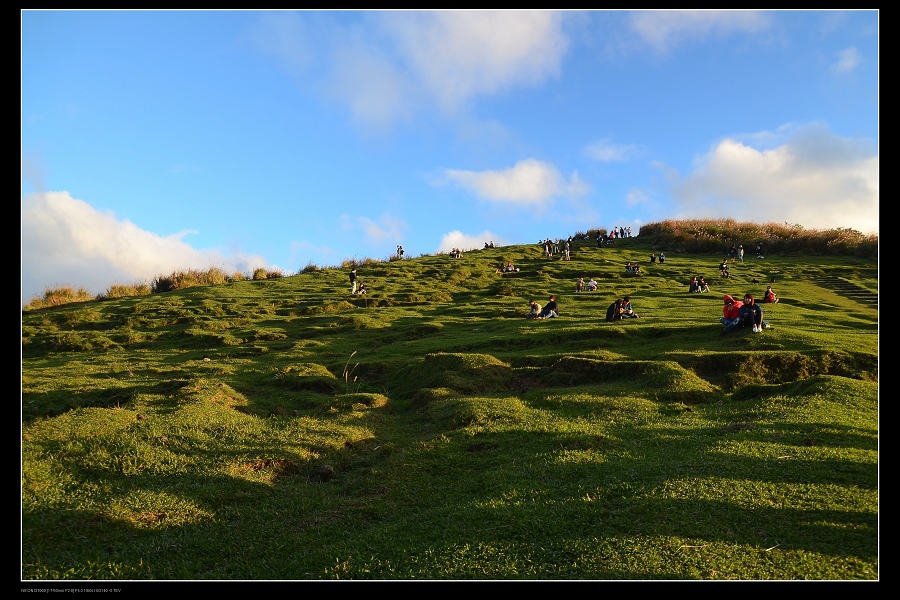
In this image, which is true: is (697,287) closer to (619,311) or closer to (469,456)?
(619,311)

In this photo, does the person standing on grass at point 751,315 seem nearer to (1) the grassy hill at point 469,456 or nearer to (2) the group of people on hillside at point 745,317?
(2) the group of people on hillside at point 745,317

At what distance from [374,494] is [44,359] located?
81.7 ft

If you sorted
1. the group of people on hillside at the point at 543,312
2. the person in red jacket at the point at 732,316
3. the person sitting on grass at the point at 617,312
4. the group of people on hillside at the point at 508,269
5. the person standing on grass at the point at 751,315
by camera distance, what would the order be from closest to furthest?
the person standing on grass at the point at 751,315, the person in red jacket at the point at 732,316, the person sitting on grass at the point at 617,312, the group of people on hillside at the point at 543,312, the group of people on hillside at the point at 508,269

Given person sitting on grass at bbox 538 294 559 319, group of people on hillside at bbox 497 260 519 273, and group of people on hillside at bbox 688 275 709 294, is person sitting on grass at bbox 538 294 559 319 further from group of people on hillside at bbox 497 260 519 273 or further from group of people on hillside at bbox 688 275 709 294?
group of people on hillside at bbox 497 260 519 273

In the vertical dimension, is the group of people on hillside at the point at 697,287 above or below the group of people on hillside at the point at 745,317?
above

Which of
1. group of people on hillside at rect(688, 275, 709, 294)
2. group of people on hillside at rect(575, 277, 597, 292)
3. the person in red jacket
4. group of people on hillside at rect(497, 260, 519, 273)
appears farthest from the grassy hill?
group of people on hillside at rect(497, 260, 519, 273)

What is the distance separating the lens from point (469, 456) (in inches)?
494

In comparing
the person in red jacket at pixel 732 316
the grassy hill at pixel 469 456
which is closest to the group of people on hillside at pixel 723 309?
the person in red jacket at pixel 732 316

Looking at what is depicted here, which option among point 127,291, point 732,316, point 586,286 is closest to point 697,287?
point 586,286

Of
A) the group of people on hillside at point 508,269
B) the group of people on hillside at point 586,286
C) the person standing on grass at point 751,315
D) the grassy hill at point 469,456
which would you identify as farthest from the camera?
the group of people on hillside at point 508,269

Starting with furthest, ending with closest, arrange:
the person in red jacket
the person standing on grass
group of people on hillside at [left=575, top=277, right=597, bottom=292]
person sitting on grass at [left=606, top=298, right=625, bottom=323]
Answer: group of people on hillside at [left=575, top=277, right=597, bottom=292] < person sitting on grass at [left=606, top=298, right=625, bottom=323] < the person in red jacket < the person standing on grass

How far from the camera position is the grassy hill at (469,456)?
7801 mm

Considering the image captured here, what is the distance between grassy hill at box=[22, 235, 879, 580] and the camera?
25.6ft
